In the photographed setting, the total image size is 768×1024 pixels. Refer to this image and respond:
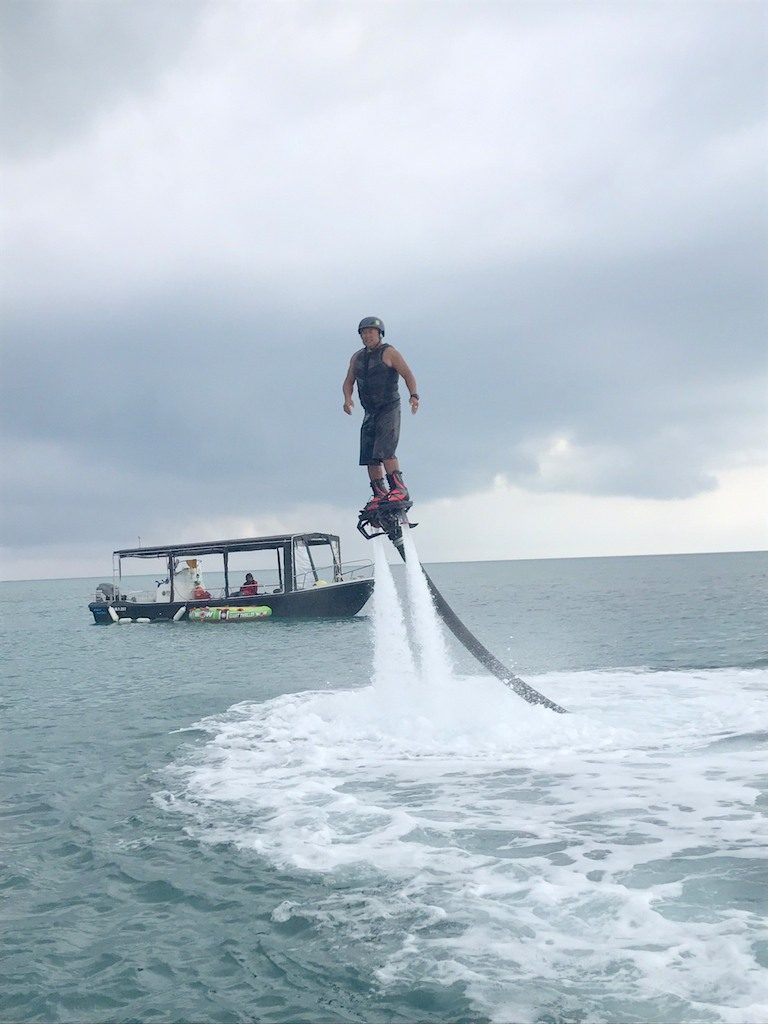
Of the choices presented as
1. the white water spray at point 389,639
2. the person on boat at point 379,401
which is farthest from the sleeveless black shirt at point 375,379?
the white water spray at point 389,639

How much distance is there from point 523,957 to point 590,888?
151 cm

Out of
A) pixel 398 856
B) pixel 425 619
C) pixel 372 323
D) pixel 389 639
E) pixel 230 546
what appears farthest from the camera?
pixel 230 546

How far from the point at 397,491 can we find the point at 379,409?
137cm

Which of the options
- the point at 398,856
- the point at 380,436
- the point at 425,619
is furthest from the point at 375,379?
the point at 398,856

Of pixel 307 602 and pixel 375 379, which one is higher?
pixel 375 379

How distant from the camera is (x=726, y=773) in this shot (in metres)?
11.5

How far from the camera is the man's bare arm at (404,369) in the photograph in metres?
12.7

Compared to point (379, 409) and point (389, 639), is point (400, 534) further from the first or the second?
point (389, 639)

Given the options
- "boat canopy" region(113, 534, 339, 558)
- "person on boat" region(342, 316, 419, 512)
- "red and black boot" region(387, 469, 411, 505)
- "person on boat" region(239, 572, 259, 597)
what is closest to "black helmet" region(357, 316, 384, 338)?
"person on boat" region(342, 316, 419, 512)

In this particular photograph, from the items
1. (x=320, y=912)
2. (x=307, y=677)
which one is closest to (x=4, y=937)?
(x=320, y=912)

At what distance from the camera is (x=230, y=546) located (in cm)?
5316

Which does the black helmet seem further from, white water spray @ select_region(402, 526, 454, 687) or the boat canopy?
the boat canopy

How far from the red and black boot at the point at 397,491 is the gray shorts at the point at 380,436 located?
1.04 feet

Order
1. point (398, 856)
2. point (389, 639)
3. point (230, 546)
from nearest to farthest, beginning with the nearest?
point (398, 856) < point (389, 639) < point (230, 546)
